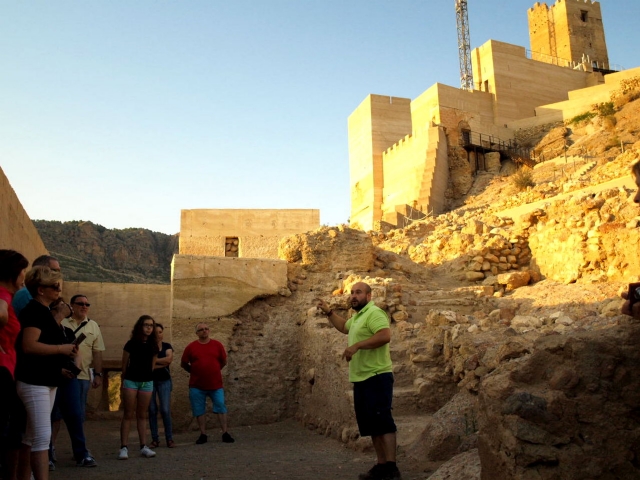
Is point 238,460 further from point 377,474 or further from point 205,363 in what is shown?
point 377,474

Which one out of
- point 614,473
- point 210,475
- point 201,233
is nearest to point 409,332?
point 210,475

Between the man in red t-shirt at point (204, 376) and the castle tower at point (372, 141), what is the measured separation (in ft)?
75.5

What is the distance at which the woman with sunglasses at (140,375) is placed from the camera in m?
5.98

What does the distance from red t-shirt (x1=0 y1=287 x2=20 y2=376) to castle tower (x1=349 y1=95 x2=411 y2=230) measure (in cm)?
2640

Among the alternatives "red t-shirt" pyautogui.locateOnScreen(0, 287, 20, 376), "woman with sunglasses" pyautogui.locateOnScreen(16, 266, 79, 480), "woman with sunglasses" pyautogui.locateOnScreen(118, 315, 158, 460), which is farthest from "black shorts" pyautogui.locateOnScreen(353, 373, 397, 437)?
"woman with sunglasses" pyautogui.locateOnScreen(118, 315, 158, 460)

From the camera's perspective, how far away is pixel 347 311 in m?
8.36

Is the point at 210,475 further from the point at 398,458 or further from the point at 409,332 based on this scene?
the point at 409,332

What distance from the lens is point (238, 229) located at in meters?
13.7

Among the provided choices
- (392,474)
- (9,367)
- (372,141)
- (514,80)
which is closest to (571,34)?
Answer: (514,80)

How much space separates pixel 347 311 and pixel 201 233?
20.2 feet

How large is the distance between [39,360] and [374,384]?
7.58 feet

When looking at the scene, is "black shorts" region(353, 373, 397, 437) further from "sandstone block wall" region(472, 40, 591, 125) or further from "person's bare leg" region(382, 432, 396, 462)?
"sandstone block wall" region(472, 40, 591, 125)

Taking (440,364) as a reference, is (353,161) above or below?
above

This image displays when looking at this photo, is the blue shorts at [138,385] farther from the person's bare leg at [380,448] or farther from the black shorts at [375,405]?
the person's bare leg at [380,448]
